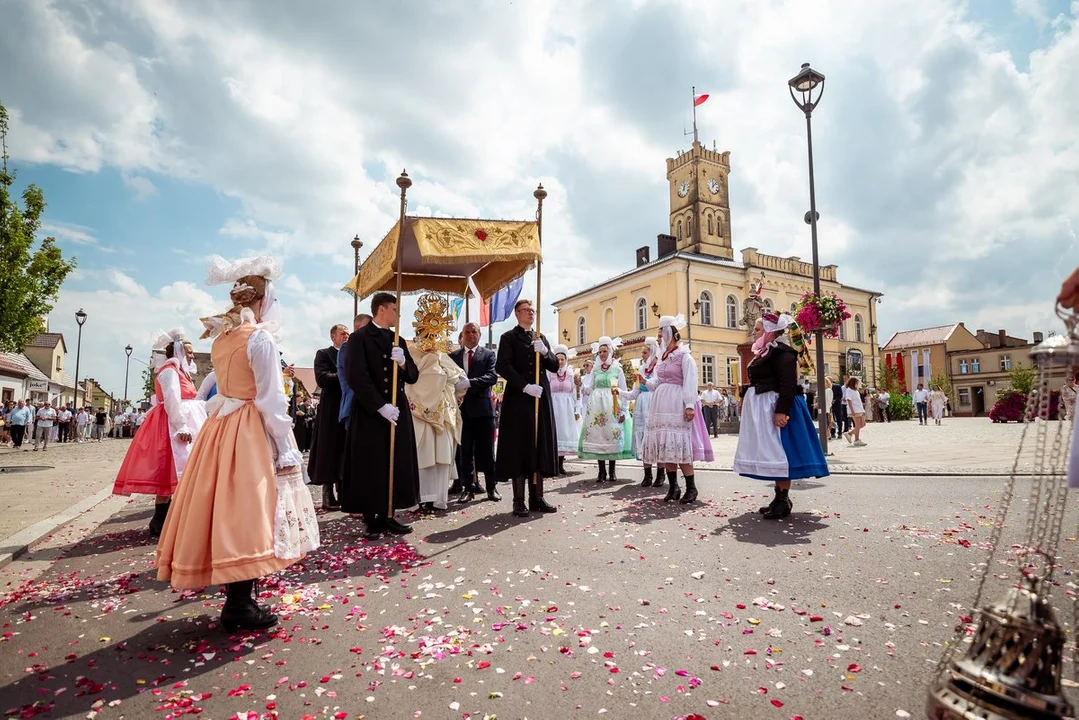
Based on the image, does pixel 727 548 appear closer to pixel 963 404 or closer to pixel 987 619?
pixel 987 619

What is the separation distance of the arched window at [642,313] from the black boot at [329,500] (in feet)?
126

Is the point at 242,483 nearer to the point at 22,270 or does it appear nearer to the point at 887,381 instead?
the point at 22,270

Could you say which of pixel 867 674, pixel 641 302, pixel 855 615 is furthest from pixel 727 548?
pixel 641 302

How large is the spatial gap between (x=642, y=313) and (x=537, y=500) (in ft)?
130

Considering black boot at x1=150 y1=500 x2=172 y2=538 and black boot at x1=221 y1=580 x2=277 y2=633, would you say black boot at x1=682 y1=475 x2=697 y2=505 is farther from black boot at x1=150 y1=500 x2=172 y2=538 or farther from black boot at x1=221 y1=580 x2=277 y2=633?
black boot at x1=150 y1=500 x2=172 y2=538

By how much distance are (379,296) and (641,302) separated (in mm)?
40921

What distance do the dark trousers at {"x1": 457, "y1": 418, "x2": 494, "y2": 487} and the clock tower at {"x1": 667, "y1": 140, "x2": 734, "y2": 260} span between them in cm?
4806

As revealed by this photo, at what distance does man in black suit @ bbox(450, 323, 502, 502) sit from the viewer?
26.2 ft

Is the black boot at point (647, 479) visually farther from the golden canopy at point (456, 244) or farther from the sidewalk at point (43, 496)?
the sidewalk at point (43, 496)

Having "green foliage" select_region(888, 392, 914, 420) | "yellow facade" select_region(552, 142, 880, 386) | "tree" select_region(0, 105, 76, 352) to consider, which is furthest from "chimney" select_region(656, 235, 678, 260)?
"tree" select_region(0, 105, 76, 352)

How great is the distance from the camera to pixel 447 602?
3.70 metres

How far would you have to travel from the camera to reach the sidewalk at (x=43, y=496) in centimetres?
595

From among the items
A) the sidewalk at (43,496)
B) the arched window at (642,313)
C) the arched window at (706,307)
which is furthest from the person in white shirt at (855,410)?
the arched window at (642,313)

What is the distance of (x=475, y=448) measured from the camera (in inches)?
319
